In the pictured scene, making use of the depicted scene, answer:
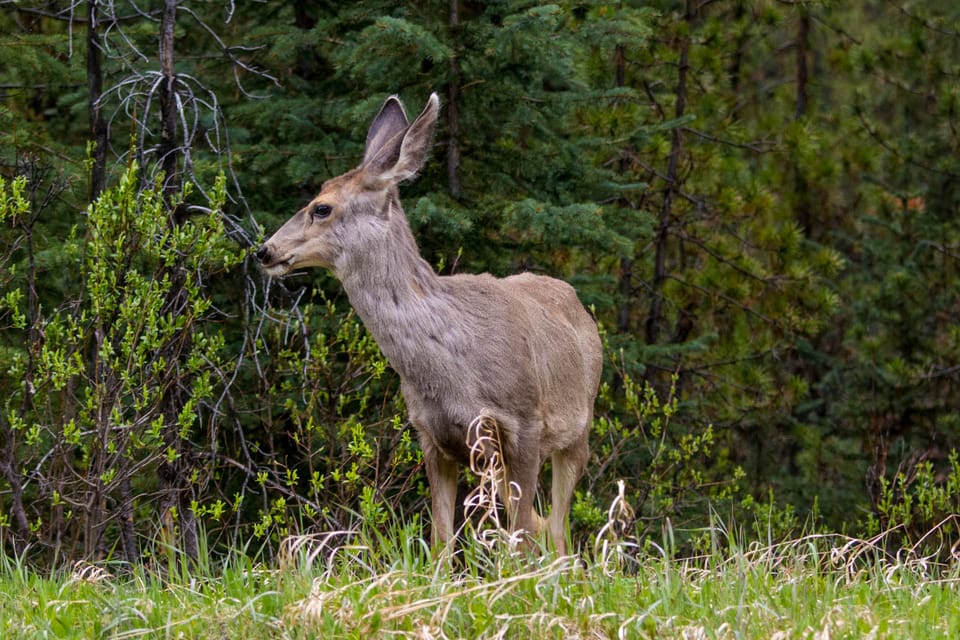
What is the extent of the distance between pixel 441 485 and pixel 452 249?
326 centimetres

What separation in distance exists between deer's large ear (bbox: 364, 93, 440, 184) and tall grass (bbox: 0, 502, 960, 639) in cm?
227

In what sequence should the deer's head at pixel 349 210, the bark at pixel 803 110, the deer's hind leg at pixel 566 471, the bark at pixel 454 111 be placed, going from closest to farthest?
the deer's head at pixel 349 210 < the deer's hind leg at pixel 566 471 < the bark at pixel 454 111 < the bark at pixel 803 110

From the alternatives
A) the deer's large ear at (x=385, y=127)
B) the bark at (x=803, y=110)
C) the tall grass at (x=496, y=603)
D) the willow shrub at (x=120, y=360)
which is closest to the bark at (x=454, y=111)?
the deer's large ear at (x=385, y=127)

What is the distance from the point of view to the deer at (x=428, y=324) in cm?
677

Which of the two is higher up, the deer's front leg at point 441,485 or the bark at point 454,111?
the bark at point 454,111

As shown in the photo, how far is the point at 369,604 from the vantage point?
4613mm

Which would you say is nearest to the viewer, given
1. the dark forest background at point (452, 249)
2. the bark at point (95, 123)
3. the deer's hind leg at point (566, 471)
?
the dark forest background at point (452, 249)

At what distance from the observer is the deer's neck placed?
6777 millimetres

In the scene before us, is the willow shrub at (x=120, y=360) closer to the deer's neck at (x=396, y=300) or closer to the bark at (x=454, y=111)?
the deer's neck at (x=396, y=300)

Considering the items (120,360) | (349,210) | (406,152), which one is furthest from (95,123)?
(406,152)

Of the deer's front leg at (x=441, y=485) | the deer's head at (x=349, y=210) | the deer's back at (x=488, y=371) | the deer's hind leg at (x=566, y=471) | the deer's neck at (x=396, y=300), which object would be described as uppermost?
the deer's head at (x=349, y=210)

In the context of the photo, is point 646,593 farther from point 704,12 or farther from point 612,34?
point 704,12

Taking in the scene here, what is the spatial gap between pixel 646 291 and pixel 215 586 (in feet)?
28.2

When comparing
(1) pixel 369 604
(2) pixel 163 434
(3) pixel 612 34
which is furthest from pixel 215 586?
(3) pixel 612 34
